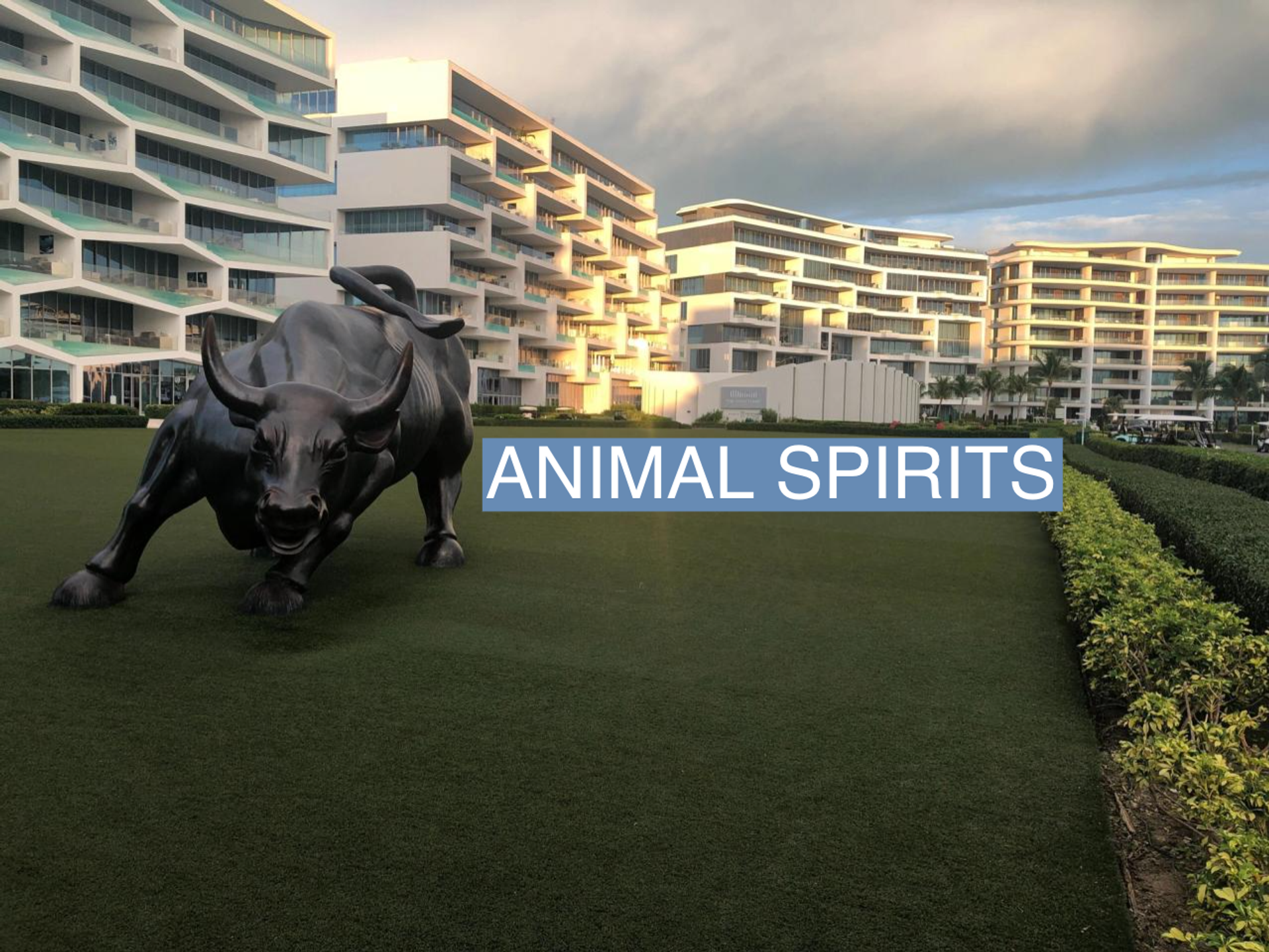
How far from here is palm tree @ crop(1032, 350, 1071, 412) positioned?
96500mm

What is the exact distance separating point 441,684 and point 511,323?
57.2 m

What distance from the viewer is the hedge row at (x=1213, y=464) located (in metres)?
15.3

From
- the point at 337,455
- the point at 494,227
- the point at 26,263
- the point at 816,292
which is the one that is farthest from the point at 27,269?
the point at 816,292

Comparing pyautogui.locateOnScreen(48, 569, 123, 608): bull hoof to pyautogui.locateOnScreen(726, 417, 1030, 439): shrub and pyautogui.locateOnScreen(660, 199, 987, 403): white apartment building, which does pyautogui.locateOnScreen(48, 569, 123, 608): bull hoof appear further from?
pyautogui.locateOnScreen(660, 199, 987, 403): white apartment building

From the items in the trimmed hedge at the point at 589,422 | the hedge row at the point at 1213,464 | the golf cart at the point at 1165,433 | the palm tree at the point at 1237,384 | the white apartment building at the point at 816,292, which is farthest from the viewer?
the palm tree at the point at 1237,384

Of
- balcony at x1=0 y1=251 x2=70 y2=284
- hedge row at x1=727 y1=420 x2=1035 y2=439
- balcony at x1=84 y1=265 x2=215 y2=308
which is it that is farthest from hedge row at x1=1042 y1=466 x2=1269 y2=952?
balcony at x1=84 y1=265 x2=215 y2=308

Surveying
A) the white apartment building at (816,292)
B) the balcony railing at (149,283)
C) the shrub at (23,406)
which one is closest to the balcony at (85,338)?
the balcony railing at (149,283)

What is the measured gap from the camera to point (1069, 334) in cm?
10688

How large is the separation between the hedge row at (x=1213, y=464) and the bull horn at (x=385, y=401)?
47.8 ft

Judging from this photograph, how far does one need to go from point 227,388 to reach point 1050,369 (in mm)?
102549

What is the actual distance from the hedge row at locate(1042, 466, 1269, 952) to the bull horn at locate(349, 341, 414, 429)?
13.4 feet

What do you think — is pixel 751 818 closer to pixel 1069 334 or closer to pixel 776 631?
pixel 776 631

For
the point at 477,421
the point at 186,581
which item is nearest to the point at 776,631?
the point at 186,581

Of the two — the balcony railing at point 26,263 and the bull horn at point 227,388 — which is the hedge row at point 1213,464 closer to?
the bull horn at point 227,388
